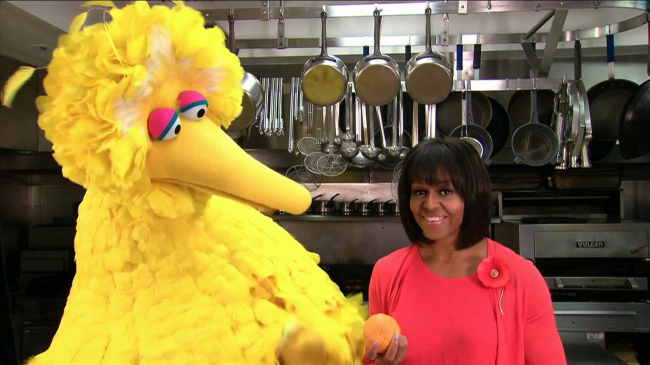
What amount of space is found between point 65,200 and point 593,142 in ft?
8.22

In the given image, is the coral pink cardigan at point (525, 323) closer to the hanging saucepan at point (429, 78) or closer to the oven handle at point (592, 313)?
the hanging saucepan at point (429, 78)

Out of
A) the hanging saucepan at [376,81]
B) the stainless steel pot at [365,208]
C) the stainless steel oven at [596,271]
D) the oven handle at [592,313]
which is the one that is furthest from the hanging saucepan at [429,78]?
the oven handle at [592,313]

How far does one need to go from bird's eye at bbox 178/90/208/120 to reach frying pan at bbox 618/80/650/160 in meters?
1.91

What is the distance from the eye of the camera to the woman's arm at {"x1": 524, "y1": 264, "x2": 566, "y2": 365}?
706 mm

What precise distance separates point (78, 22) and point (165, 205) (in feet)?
0.57

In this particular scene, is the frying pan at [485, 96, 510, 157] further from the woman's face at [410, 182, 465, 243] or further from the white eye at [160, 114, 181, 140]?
the white eye at [160, 114, 181, 140]

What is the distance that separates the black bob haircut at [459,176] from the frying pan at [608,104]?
1517 millimetres

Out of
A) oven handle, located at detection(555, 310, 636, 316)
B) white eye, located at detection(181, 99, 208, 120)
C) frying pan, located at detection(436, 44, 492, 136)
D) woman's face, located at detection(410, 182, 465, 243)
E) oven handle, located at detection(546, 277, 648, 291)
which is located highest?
frying pan, located at detection(436, 44, 492, 136)

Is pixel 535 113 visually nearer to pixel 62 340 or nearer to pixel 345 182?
pixel 345 182

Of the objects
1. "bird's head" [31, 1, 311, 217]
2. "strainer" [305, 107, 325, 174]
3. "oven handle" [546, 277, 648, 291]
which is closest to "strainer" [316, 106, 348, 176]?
"strainer" [305, 107, 325, 174]

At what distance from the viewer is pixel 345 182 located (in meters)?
2.24

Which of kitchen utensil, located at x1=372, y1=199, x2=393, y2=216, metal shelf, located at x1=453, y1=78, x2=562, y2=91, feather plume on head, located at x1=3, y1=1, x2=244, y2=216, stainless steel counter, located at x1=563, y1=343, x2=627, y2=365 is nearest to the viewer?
feather plume on head, located at x1=3, y1=1, x2=244, y2=216

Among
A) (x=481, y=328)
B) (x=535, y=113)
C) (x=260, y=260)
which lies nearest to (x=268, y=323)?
(x=260, y=260)

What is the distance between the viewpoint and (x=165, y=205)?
A: 40 cm
